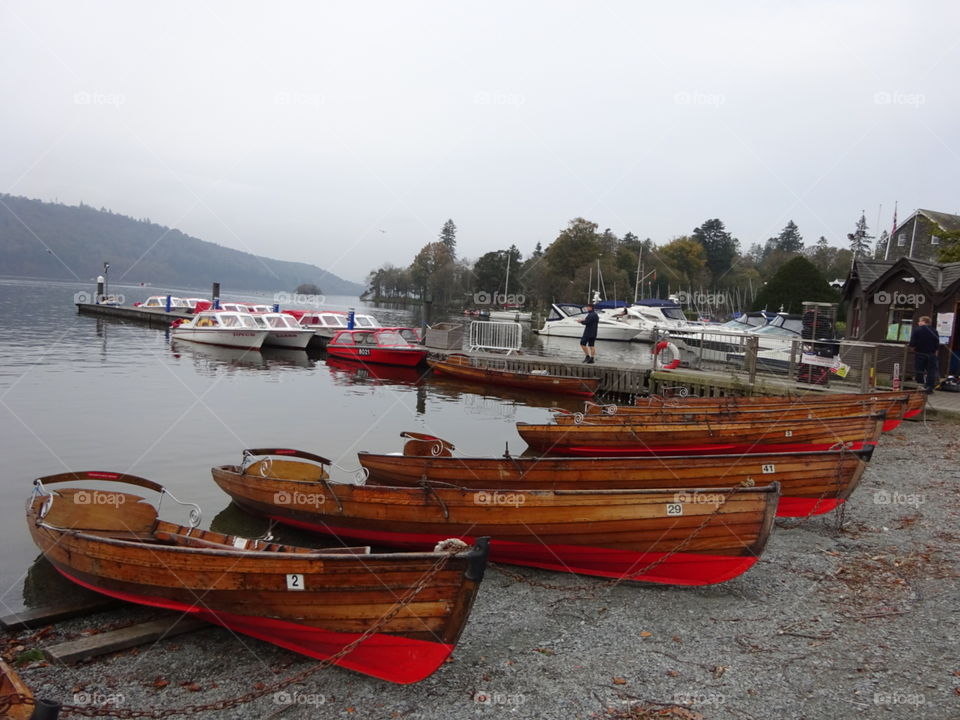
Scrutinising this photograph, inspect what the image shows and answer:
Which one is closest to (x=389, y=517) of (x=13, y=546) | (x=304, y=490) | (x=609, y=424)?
(x=304, y=490)

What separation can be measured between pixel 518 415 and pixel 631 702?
52.5ft

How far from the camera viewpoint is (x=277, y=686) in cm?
531

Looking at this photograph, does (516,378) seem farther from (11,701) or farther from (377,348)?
(11,701)

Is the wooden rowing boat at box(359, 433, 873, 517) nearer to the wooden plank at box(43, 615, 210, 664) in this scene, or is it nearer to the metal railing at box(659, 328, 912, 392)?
the wooden plank at box(43, 615, 210, 664)

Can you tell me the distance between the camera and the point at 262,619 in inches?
223

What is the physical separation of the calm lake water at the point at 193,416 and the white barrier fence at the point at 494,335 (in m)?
5.12

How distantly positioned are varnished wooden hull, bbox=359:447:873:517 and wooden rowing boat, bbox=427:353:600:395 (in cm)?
1423

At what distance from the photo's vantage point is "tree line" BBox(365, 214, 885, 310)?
3521 inches

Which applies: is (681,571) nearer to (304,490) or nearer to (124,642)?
(304,490)

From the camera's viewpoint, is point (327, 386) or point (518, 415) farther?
point (327, 386)

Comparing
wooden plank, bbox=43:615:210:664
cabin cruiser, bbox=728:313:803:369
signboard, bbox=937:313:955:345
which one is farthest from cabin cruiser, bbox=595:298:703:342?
wooden plank, bbox=43:615:210:664

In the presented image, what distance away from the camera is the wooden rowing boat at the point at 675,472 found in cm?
888

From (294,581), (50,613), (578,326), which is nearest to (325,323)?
(578,326)

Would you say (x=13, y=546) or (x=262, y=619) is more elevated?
(x=262, y=619)
